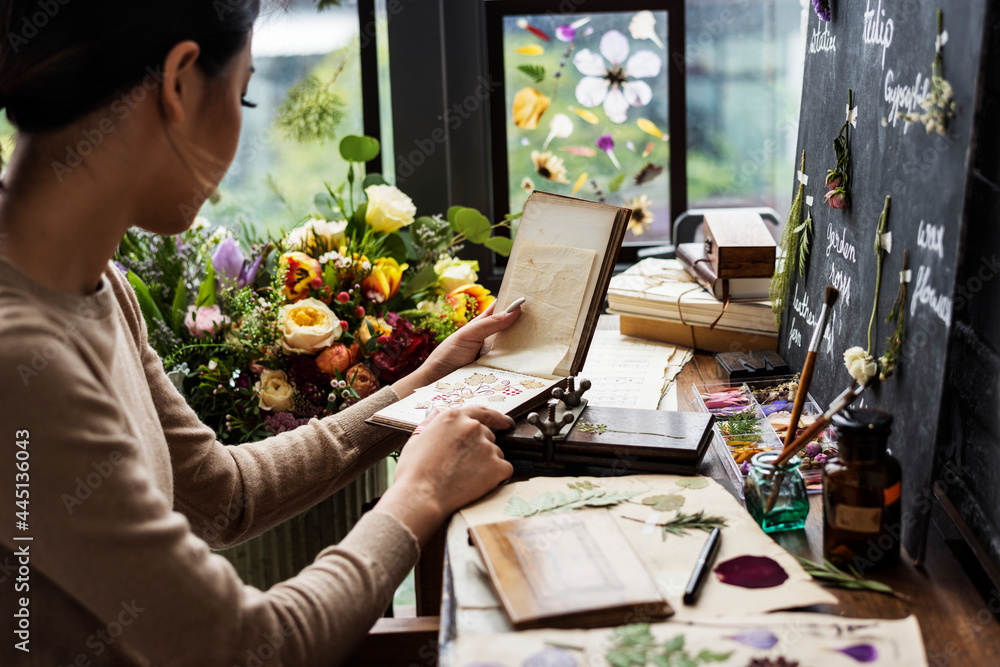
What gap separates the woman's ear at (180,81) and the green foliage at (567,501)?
529 mm

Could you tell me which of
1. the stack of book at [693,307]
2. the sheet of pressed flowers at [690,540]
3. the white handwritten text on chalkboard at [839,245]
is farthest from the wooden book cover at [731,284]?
the sheet of pressed flowers at [690,540]

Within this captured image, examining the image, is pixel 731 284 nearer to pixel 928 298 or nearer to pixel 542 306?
pixel 542 306

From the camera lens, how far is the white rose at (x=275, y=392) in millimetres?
1554

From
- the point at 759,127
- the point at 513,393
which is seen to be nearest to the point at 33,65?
the point at 513,393

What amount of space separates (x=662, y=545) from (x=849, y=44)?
2.44ft

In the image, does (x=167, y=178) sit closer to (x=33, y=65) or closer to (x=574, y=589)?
(x=33, y=65)

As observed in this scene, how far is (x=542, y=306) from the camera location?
1288 millimetres

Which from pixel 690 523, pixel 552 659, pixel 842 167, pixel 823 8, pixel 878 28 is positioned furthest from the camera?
pixel 823 8

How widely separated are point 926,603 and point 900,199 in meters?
0.43

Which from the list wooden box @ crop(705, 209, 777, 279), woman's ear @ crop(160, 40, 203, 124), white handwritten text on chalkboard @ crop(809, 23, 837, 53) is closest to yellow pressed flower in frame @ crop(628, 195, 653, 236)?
wooden box @ crop(705, 209, 777, 279)

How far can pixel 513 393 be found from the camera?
3.92 feet

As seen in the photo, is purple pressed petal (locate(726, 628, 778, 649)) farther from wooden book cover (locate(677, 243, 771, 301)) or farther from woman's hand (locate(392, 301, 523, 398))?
wooden book cover (locate(677, 243, 771, 301))

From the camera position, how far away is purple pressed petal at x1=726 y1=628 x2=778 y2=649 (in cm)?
73

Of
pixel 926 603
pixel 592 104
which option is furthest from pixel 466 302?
pixel 926 603
